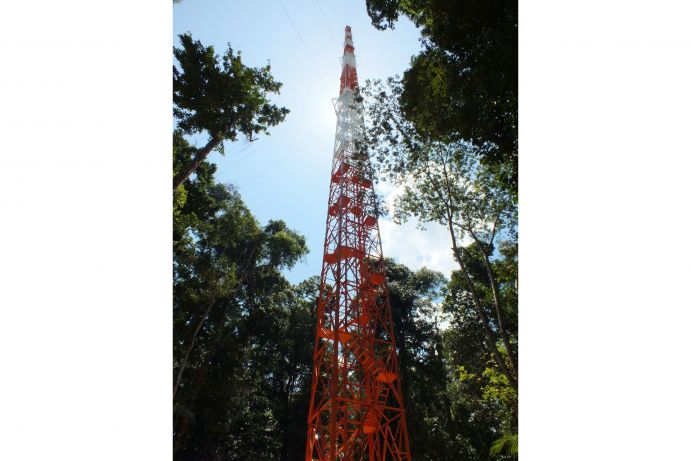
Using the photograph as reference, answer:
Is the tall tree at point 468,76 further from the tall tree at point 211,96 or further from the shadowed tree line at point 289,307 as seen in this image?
the tall tree at point 211,96

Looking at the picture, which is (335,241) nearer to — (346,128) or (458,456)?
(346,128)

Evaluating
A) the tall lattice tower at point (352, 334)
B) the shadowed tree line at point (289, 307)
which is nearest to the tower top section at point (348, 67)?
the tall lattice tower at point (352, 334)

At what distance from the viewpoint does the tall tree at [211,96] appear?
855 cm

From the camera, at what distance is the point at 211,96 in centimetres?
885

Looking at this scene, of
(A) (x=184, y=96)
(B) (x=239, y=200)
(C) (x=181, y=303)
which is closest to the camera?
(A) (x=184, y=96)

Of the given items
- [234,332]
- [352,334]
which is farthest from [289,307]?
[352,334]

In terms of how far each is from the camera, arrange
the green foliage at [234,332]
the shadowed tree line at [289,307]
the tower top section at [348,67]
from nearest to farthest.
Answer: the shadowed tree line at [289,307] → the green foliage at [234,332] → the tower top section at [348,67]

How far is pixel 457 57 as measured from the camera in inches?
230

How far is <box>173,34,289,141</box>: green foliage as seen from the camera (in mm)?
8562

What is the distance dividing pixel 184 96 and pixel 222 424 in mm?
12666

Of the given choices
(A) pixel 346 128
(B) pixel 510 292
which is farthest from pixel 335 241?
(B) pixel 510 292

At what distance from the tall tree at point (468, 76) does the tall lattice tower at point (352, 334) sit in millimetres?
1752

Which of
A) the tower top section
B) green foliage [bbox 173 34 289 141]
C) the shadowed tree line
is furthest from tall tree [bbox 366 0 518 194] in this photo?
the tower top section

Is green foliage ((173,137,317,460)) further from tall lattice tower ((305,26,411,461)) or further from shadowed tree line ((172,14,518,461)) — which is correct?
tall lattice tower ((305,26,411,461))
